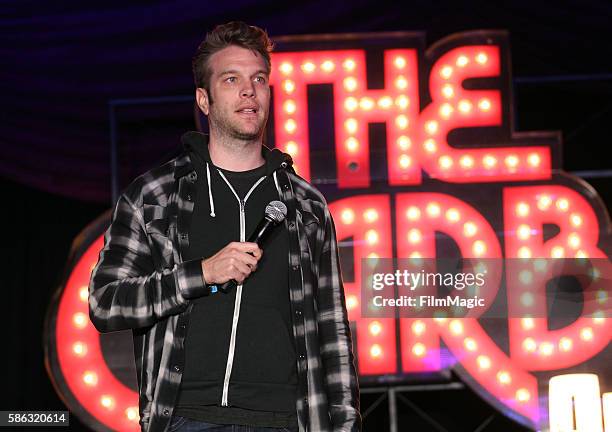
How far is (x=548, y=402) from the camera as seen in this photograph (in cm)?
414

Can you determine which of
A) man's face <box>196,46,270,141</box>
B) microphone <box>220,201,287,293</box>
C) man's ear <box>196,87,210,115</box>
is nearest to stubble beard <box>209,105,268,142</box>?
man's face <box>196,46,270,141</box>

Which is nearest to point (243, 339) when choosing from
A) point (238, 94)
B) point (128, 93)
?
point (238, 94)

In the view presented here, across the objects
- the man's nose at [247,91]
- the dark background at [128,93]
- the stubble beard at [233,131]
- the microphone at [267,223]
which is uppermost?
the dark background at [128,93]

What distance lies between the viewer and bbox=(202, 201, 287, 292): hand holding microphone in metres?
1.98

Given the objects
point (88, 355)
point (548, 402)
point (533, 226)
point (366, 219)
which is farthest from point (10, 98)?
point (548, 402)

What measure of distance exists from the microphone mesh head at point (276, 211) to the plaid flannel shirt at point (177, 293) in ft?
0.32

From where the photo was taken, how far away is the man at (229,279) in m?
2.09

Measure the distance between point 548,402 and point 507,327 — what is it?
355mm

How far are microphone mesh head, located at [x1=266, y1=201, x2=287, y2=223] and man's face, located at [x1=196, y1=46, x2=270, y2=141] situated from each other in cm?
23

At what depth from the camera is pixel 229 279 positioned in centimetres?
202

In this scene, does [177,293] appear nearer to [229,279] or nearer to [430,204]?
[229,279]

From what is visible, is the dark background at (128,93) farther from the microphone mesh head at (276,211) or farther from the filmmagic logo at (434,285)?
the microphone mesh head at (276,211)

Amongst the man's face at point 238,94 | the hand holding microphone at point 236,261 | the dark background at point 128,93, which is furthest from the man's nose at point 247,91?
the dark background at point 128,93

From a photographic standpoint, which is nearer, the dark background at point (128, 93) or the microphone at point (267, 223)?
the microphone at point (267, 223)
